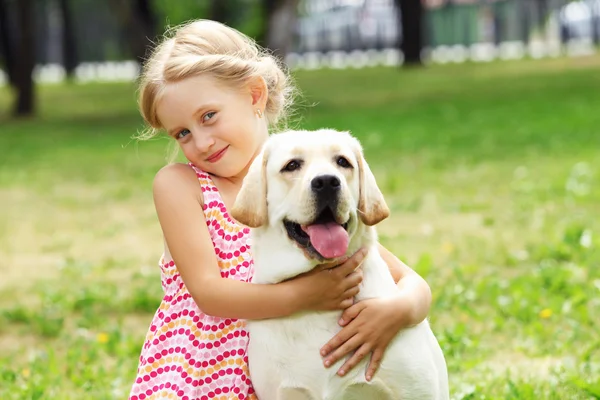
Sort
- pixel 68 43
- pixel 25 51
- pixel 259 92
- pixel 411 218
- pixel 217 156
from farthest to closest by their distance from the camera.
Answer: pixel 68 43, pixel 25 51, pixel 411 218, pixel 259 92, pixel 217 156

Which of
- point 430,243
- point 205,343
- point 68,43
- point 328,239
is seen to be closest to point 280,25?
point 430,243

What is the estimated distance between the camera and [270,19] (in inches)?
758

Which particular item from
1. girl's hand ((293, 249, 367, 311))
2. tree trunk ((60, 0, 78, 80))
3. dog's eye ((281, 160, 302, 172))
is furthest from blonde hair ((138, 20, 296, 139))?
tree trunk ((60, 0, 78, 80))

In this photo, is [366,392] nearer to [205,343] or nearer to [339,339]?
[339,339]

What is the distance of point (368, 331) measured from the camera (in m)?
3.40

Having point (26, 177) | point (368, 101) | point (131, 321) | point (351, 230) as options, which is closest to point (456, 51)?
point (368, 101)

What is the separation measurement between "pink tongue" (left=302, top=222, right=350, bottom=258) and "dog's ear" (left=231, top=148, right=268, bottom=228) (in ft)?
0.73

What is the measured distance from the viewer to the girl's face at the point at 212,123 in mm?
3947

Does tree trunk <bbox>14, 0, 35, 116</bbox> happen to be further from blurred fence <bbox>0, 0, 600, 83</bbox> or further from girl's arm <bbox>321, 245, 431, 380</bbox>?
girl's arm <bbox>321, 245, 431, 380</bbox>

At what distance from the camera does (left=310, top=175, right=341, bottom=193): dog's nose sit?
3166 millimetres

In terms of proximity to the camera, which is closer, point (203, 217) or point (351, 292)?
point (351, 292)

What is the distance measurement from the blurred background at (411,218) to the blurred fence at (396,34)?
13362 mm

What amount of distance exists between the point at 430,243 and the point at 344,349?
4737 millimetres

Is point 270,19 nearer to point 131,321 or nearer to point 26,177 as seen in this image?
point 26,177
